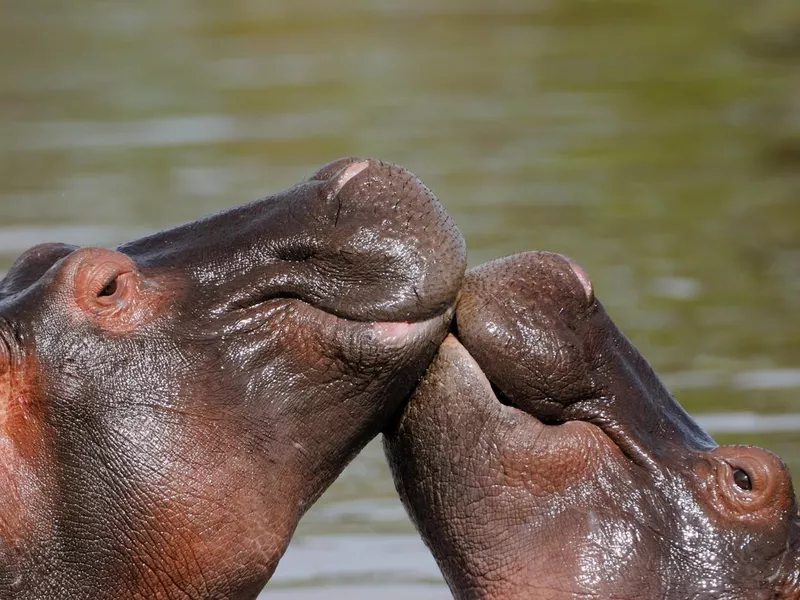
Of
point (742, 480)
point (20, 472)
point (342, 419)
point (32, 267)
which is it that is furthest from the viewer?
point (742, 480)

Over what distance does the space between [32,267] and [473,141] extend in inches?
452

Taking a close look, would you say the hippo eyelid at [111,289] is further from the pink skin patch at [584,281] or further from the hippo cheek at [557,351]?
the pink skin patch at [584,281]

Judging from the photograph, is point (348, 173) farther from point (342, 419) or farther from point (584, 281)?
point (584, 281)

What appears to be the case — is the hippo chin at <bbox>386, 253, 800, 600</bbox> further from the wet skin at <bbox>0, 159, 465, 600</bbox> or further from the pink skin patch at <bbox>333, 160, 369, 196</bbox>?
the pink skin patch at <bbox>333, 160, 369, 196</bbox>

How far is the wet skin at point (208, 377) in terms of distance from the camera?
4.90m

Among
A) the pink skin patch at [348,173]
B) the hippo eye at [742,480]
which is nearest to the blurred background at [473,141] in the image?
the hippo eye at [742,480]

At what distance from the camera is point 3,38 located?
2308cm

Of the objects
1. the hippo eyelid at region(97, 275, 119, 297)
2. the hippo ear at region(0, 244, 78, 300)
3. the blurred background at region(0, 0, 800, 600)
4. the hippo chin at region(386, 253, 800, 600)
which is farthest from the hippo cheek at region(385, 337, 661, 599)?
the blurred background at region(0, 0, 800, 600)

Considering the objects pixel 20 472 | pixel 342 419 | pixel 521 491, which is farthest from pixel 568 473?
pixel 20 472

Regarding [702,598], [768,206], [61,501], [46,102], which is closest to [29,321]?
[61,501]

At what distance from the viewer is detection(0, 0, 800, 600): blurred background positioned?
9.92 metres

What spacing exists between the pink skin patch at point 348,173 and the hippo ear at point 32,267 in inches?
31.4

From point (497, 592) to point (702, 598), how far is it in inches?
23.5

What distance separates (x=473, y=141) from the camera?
1653 centimetres
